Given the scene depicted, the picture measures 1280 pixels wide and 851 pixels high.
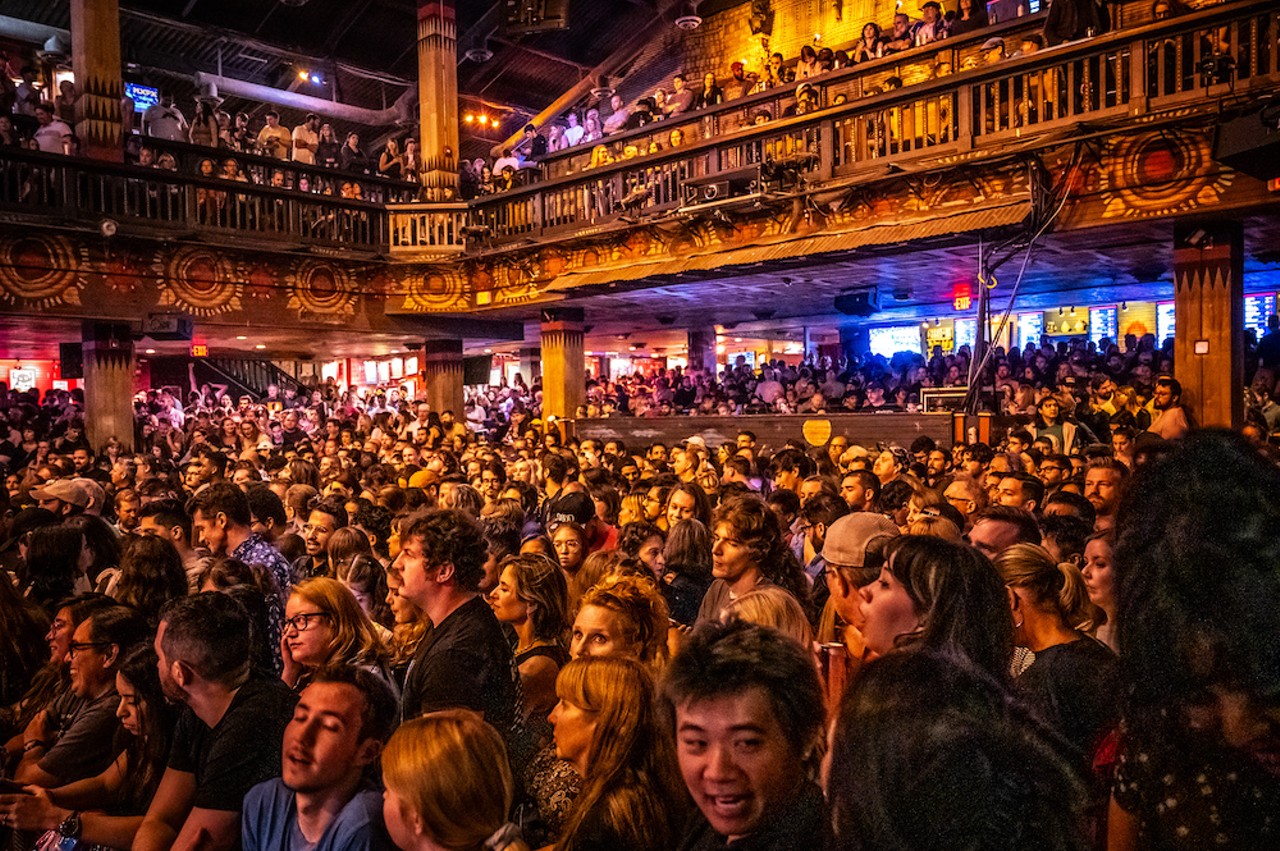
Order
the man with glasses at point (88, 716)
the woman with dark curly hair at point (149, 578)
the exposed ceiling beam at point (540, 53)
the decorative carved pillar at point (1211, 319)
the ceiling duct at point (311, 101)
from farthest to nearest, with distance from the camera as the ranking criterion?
1. the exposed ceiling beam at point (540, 53)
2. the ceiling duct at point (311, 101)
3. the decorative carved pillar at point (1211, 319)
4. the woman with dark curly hair at point (149, 578)
5. the man with glasses at point (88, 716)

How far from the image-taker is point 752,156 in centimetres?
1180

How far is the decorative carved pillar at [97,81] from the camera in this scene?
13.2 meters

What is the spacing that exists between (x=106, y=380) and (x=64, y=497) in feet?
26.9

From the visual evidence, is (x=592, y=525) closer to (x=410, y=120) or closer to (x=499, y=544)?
(x=499, y=544)

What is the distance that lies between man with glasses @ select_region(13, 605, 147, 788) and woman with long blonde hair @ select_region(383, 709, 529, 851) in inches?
62.8

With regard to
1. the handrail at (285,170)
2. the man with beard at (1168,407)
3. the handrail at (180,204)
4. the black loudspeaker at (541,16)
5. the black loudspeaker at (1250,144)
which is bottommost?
the man with beard at (1168,407)

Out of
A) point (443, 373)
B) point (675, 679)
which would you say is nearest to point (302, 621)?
point (675, 679)

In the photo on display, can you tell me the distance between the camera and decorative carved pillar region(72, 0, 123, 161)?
13.2 meters

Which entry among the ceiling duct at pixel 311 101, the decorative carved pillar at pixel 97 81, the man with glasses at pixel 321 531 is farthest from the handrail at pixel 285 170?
the man with glasses at pixel 321 531

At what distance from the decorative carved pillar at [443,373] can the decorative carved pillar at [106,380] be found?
211 inches

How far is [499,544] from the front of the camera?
191 inches

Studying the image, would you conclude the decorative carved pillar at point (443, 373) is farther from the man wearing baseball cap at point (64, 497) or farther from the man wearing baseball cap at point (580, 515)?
the man wearing baseball cap at point (580, 515)

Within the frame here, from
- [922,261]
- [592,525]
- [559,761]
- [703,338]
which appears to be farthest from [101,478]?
[703,338]

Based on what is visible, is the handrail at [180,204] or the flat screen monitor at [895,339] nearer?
the handrail at [180,204]
